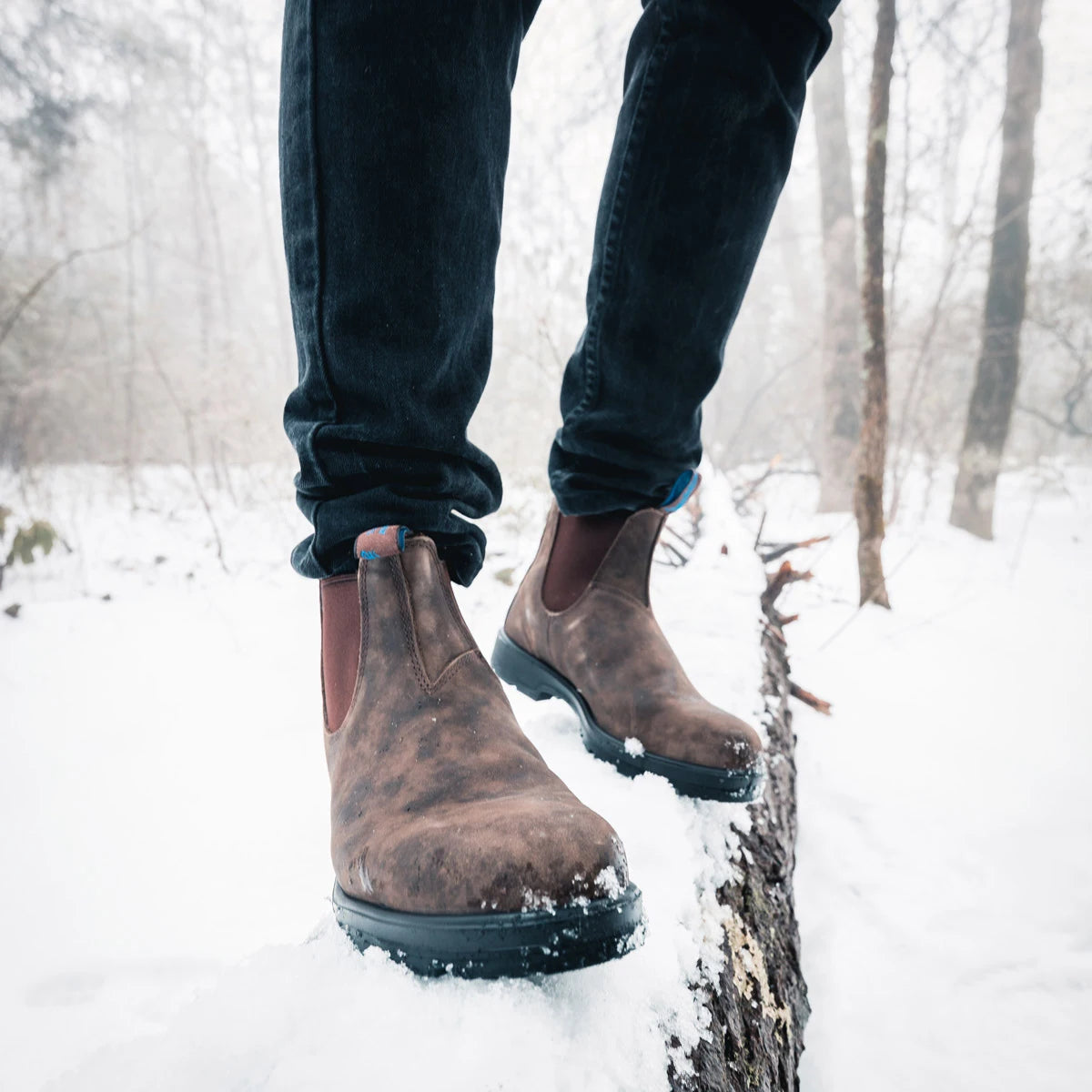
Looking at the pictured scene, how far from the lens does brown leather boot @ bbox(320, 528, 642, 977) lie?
44 centimetres

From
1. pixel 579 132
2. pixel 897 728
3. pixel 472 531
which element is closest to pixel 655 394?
pixel 472 531

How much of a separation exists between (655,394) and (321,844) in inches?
51.5

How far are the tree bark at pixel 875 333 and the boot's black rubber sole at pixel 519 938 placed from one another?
9.45 ft

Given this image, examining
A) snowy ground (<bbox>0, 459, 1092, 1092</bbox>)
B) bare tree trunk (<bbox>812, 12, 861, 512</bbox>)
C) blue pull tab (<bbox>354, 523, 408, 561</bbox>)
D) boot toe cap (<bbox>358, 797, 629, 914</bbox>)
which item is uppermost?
bare tree trunk (<bbox>812, 12, 861, 512</bbox>)

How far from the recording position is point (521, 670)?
41.6 inches

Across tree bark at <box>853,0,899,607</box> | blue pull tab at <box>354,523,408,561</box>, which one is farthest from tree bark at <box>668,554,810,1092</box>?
tree bark at <box>853,0,899,607</box>

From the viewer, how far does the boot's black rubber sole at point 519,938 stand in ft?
1.42

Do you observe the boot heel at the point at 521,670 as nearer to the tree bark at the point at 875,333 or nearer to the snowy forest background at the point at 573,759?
the snowy forest background at the point at 573,759

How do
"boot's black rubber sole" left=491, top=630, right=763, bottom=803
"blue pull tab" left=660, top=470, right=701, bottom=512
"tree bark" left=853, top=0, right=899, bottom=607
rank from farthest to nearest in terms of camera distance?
"tree bark" left=853, top=0, right=899, bottom=607 < "blue pull tab" left=660, top=470, right=701, bottom=512 < "boot's black rubber sole" left=491, top=630, right=763, bottom=803

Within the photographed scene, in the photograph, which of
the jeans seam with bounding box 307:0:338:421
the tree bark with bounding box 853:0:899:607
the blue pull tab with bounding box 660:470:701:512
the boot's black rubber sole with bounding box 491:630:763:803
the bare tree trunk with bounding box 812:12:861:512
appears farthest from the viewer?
the bare tree trunk with bounding box 812:12:861:512

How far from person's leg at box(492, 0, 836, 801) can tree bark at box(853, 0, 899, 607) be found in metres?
2.35

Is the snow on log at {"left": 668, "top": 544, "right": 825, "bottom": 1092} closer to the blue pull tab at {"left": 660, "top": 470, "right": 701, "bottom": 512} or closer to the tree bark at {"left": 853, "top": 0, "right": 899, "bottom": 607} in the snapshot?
the blue pull tab at {"left": 660, "top": 470, "right": 701, "bottom": 512}

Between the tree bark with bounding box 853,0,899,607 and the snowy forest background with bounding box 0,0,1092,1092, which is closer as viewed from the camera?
the snowy forest background with bounding box 0,0,1092,1092

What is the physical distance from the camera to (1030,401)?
386 inches
